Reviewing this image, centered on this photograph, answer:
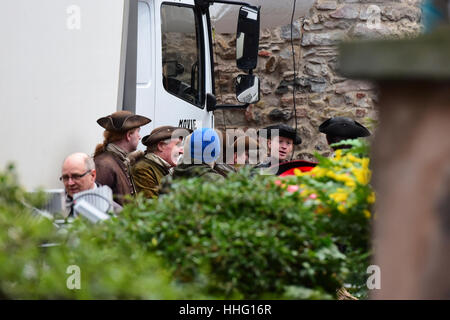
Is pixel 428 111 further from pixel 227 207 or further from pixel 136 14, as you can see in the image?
pixel 136 14

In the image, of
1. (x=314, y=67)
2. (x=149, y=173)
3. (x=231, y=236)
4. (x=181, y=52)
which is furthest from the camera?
(x=314, y=67)

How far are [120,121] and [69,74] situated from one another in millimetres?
671

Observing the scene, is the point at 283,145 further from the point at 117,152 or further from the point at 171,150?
the point at 117,152

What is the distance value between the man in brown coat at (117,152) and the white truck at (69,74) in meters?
0.07

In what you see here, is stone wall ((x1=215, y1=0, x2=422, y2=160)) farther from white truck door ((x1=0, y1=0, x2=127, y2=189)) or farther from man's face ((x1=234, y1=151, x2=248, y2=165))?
white truck door ((x1=0, y1=0, x2=127, y2=189))

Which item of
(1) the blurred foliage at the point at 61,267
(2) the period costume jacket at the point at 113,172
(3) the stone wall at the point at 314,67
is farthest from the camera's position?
(3) the stone wall at the point at 314,67

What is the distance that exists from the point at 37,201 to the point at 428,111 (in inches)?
44.7

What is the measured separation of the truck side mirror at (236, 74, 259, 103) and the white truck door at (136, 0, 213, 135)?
1.32ft

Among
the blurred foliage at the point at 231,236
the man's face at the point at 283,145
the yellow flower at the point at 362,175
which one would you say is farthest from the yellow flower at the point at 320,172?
the man's face at the point at 283,145

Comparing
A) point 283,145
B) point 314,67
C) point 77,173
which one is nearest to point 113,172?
point 77,173

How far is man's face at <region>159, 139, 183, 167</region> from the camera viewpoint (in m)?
6.08

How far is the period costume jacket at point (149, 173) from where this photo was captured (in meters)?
5.97

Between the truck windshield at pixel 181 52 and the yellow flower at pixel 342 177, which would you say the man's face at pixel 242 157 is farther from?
the yellow flower at pixel 342 177

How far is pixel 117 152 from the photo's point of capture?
5.75 meters
